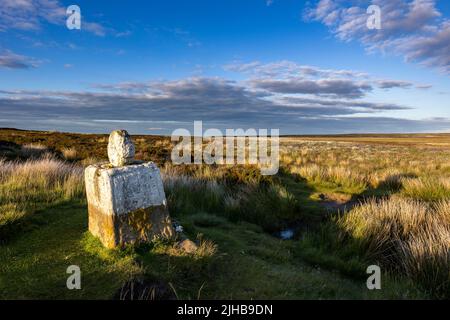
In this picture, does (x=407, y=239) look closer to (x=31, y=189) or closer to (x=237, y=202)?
(x=237, y=202)

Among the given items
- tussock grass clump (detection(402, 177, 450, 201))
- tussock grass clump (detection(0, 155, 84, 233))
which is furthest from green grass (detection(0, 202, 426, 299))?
tussock grass clump (detection(402, 177, 450, 201))

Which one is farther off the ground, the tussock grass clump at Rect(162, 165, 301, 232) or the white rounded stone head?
the white rounded stone head

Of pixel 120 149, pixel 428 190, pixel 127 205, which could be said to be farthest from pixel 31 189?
pixel 428 190

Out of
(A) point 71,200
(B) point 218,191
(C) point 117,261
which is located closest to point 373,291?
(C) point 117,261

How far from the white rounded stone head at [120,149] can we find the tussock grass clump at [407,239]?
461 cm

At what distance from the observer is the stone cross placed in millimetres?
4879

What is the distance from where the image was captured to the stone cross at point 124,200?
4.88m

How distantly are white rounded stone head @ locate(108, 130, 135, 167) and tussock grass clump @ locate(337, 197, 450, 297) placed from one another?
15.1 feet

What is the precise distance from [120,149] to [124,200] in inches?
32.2

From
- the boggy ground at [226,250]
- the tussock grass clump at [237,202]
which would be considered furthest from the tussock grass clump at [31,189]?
the tussock grass clump at [237,202]

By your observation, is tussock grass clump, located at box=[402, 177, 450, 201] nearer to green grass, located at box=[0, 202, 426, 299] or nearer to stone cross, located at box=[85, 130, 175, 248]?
green grass, located at box=[0, 202, 426, 299]

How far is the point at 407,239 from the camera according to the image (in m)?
6.96
